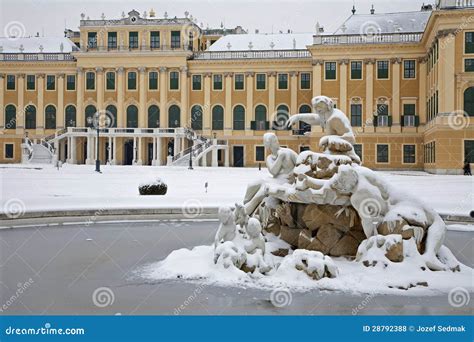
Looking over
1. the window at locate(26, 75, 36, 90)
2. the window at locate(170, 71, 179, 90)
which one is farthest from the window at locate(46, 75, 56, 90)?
the window at locate(170, 71, 179, 90)

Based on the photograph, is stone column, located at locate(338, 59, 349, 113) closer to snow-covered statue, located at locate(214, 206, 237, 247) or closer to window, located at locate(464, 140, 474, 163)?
window, located at locate(464, 140, 474, 163)

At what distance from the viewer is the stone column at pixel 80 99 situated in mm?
61500

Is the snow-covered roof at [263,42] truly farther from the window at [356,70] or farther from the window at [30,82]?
the window at [30,82]

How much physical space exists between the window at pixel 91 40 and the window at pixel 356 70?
26.2 m

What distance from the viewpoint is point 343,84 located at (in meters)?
54.4

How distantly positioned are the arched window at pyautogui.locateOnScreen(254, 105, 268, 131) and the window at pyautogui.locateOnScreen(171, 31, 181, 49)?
10220 millimetres

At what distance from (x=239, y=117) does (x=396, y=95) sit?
51.7ft

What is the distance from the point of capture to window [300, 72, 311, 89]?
59000mm

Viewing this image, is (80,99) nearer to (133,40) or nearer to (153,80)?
(153,80)

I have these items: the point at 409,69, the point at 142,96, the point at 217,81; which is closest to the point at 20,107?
the point at 142,96

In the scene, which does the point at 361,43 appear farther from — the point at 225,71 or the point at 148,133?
the point at 148,133

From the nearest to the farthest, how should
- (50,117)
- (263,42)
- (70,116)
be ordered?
1. (70,116)
2. (50,117)
3. (263,42)

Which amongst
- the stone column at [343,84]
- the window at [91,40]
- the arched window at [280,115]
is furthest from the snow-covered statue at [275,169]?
the window at [91,40]

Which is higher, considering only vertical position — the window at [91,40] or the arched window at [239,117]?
the window at [91,40]
